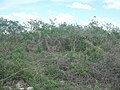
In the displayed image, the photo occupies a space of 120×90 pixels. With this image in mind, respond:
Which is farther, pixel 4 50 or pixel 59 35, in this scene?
pixel 59 35

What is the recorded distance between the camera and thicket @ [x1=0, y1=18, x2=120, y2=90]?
553cm

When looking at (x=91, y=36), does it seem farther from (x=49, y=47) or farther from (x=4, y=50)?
(x=4, y=50)

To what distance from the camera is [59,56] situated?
6863mm

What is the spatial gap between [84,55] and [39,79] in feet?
5.98

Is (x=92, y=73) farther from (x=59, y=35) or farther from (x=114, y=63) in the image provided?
(x=59, y=35)

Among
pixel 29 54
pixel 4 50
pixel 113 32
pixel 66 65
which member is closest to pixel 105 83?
pixel 66 65

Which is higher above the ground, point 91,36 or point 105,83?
point 91,36

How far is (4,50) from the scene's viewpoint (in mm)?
7090

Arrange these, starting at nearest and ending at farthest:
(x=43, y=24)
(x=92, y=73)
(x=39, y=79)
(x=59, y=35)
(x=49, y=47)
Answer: (x=39, y=79) < (x=92, y=73) < (x=49, y=47) < (x=59, y=35) < (x=43, y=24)

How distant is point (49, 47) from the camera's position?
779cm

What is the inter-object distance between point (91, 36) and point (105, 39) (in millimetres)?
378

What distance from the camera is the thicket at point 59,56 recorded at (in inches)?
218

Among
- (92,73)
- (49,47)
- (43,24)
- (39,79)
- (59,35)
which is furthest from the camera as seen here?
(43,24)

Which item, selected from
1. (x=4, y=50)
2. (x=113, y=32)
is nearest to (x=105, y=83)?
(x=4, y=50)
